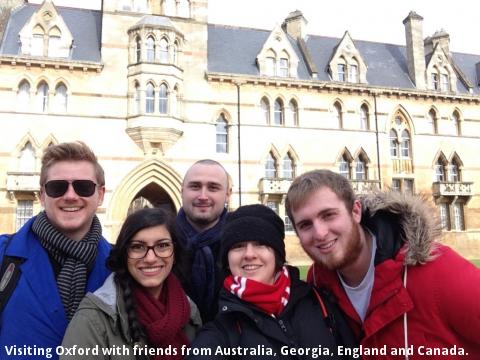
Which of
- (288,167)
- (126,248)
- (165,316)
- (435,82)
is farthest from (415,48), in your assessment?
(165,316)

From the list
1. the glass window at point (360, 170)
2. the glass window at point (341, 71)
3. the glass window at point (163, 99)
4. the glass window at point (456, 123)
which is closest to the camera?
the glass window at point (163, 99)

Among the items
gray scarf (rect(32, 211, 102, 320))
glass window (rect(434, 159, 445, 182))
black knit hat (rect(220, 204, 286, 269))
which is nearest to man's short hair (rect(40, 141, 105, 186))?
gray scarf (rect(32, 211, 102, 320))

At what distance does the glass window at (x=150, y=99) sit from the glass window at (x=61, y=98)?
3.45 meters

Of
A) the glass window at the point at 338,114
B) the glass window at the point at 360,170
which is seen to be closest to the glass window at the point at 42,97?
the glass window at the point at 338,114

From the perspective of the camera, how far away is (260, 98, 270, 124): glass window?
19578mm

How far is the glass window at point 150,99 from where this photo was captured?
683 inches

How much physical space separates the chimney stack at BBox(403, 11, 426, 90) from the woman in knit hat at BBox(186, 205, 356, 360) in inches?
880

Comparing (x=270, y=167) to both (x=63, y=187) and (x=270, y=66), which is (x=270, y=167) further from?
(x=63, y=187)

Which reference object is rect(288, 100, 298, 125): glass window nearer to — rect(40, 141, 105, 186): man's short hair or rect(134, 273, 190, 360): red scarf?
rect(40, 141, 105, 186): man's short hair

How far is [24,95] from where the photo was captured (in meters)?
16.8

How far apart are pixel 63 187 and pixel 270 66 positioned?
18.5 meters

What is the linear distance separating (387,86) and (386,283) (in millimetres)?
20786

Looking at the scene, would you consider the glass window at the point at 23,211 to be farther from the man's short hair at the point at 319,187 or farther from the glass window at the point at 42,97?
the man's short hair at the point at 319,187

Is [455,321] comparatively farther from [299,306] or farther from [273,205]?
[273,205]
